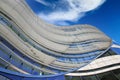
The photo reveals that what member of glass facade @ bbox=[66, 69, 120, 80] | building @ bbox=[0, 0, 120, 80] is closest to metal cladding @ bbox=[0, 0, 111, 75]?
building @ bbox=[0, 0, 120, 80]

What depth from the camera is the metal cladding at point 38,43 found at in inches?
1027

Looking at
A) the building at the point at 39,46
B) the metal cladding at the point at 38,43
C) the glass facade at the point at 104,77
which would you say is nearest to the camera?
the glass facade at the point at 104,77

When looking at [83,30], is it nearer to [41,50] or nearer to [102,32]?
[102,32]

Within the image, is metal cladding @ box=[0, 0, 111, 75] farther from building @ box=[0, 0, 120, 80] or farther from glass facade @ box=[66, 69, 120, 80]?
glass facade @ box=[66, 69, 120, 80]

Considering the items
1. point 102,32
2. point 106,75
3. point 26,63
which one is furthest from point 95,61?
point 102,32

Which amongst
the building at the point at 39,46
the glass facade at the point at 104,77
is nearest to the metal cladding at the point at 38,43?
the building at the point at 39,46

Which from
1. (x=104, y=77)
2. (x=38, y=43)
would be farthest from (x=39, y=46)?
(x=104, y=77)

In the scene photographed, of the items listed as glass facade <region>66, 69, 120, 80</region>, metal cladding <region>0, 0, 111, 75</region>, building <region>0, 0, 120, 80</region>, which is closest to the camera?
glass facade <region>66, 69, 120, 80</region>

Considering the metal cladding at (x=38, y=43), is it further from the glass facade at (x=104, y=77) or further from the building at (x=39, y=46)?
the glass facade at (x=104, y=77)

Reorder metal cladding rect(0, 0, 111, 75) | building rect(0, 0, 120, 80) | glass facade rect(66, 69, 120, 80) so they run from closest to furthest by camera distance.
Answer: glass facade rect(66, 69, 120, 80) < building rect(0, 0, 120, 80) < metal cladding rect(0, 0, 111, 75)

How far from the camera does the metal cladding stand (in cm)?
2608

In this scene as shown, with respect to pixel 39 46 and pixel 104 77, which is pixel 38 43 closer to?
pixel 39 46

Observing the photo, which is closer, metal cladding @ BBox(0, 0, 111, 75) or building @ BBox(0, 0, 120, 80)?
building @ BBox(0, 0, 120, 80)

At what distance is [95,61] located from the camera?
15.5 m
